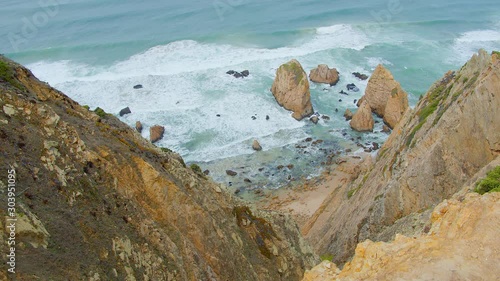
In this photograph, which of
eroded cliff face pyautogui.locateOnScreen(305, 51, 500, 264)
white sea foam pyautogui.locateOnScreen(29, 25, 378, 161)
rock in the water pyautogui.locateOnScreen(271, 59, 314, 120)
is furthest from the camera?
rock in the water pyautogui.locateOnScreen(271, 59, 314, 120)

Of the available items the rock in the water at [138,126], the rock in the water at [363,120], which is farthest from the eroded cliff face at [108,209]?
the rock in the water at [363,120]

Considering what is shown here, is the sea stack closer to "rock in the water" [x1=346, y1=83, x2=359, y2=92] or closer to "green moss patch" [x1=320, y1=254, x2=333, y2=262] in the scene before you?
"rock in the water" [x1=346, y1=83, x2=359, y2=92]

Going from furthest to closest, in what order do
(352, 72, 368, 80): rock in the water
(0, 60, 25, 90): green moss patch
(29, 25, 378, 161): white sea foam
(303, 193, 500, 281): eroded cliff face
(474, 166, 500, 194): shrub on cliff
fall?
(352, 72, 368, 80): rock in the water
(29, 25, 378, 161): white sea foam
(0, 60, 25, 90): green moss patch
(474, 166, 500, 194): shrub on cliff
(303, 193, 500, 281): eroded cliff face

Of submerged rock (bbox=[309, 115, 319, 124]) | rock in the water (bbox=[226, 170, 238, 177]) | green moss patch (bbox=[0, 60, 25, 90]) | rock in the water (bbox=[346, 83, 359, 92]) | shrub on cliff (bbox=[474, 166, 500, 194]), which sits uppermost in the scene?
green moss patch (bbox=[0, 60, 25, 90])

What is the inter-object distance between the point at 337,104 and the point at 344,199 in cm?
2742

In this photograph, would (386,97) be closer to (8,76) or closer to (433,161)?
(433,161)

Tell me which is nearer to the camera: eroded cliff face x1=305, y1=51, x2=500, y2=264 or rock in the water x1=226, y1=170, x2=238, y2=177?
eroded cliff face x1=305, y1=51, x2=500, y2=264

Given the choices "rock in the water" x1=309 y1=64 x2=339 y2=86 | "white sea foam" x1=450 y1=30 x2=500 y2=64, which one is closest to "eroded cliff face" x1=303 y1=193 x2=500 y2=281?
"rock in the water" x1=309 y1=64 x2=339 y2=86

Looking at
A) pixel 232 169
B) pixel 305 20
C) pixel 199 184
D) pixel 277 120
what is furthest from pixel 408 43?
pixel 199 184

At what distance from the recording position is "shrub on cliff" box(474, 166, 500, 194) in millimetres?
15380

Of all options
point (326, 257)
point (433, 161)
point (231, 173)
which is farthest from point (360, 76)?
point (433, 161)

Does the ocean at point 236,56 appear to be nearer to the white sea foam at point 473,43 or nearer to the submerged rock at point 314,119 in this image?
the white sea foam at point 473,43

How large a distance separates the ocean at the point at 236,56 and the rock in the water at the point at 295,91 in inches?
49.3

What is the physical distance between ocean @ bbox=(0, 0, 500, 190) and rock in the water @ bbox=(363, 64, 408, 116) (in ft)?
9.82
